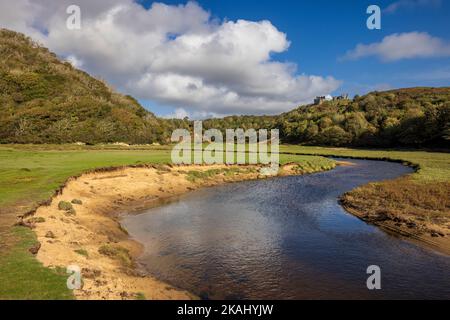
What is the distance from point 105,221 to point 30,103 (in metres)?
96.0

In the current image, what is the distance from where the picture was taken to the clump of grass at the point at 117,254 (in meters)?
15.1

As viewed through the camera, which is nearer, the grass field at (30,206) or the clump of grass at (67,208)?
the grass field at (30,206)

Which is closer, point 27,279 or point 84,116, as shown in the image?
point 27,279

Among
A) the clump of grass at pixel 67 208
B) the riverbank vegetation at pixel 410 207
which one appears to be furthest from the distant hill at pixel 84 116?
the riverbank vegetation at pixel 410 207

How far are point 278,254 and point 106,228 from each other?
35.5 feet

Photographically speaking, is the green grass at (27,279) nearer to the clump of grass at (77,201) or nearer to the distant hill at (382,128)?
the clump of grass at (77,201)

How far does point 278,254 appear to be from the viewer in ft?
55.8

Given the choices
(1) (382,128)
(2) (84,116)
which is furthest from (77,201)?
(1) (382,128)

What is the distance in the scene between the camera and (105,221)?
2209 cm

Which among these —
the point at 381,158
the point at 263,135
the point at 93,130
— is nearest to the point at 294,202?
the point at 381,158

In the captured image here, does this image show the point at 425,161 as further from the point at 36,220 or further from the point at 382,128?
the point at 382,128

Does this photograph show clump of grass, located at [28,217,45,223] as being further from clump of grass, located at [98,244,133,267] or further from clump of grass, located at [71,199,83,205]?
clump of grass, located at [71,199,83,205]

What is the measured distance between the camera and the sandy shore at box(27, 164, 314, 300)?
11992 mm

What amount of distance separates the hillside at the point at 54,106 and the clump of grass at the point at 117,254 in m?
76.5
